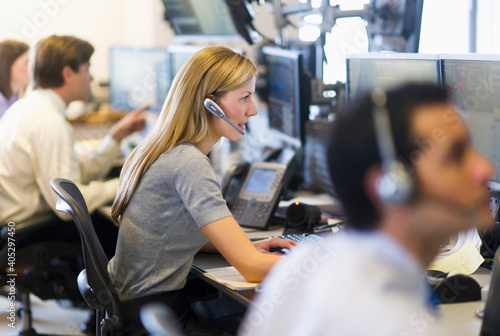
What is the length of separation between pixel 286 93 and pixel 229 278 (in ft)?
3.76

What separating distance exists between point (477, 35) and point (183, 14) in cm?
189

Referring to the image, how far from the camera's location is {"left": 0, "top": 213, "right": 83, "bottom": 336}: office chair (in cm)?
228

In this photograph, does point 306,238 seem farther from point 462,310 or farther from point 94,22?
point 94,22

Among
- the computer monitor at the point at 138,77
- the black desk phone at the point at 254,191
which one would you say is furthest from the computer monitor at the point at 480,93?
the computer monitor at the point at 138,77

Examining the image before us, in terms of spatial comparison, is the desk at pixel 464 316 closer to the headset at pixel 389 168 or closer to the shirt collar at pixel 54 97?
the headset at pixel 389 168

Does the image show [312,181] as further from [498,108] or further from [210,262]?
[498,108]

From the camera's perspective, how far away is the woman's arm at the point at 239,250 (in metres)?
1.41

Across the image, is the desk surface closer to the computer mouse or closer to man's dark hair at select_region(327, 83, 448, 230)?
the computer mouse

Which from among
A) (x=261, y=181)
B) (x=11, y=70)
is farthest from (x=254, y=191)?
(x=11, y=70)

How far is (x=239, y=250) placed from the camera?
4.64ft

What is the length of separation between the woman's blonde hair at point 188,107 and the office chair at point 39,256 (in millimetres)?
811

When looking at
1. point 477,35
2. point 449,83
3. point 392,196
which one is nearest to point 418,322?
point 392,196

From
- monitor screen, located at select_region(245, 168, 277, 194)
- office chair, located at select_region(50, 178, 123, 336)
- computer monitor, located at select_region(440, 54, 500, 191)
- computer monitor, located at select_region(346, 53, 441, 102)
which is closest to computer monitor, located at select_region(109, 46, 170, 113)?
monitor screen, located at select_region(245, 168, 277, 194)

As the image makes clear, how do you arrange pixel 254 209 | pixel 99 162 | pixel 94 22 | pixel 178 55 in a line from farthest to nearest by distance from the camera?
pixel 94 22
pixel 178 55
pixel 99 162
pixel 254 209
